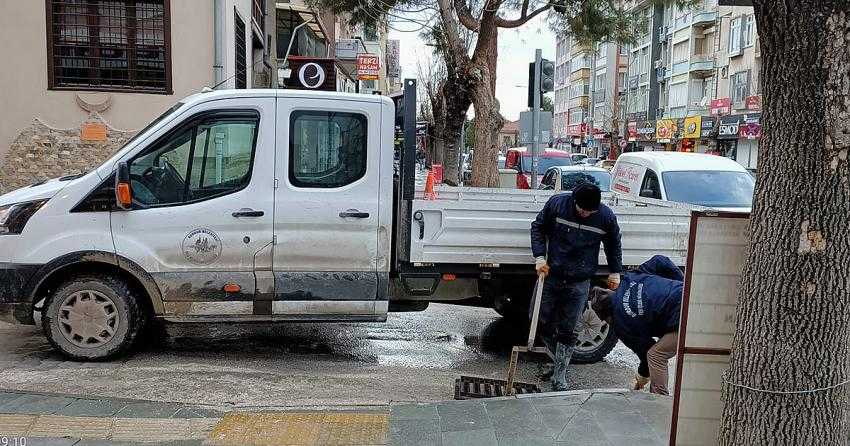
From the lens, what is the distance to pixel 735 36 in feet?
150

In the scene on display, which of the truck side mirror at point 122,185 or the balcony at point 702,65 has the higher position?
the balcony at point 702,65

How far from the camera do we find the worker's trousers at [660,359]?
484cm

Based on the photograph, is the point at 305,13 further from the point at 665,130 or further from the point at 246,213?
the point at 665,130

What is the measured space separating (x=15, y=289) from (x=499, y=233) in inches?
154

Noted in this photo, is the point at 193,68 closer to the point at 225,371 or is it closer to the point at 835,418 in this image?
the point at 225,371

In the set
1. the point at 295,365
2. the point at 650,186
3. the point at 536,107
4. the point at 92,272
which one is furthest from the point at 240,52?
the point at 295,365

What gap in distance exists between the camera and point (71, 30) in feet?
39.9

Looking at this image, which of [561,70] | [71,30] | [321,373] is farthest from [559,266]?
[561,70]

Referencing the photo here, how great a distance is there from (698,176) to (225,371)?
7.73 meters

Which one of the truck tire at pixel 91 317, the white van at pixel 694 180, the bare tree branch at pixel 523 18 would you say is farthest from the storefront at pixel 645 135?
the truck tire at pixel 91 317

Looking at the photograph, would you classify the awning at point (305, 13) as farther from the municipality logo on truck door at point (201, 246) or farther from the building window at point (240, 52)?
the municipality logo on truck door at point (201, 246)

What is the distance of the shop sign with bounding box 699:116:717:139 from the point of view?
148ft

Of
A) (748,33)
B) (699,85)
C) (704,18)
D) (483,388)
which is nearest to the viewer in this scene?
(483,388)

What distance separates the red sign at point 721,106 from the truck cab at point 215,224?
142ft
